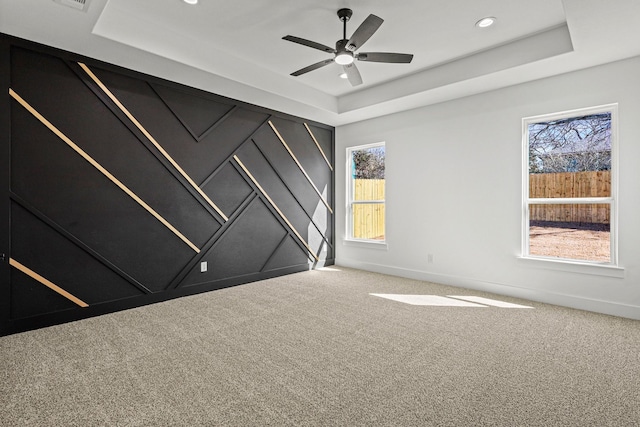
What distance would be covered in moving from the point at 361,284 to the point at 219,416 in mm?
3093

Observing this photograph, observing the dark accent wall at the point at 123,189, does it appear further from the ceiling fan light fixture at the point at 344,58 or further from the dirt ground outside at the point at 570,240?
the dirt ground outside at the point at 570,240

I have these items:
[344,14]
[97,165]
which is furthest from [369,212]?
[97,165]

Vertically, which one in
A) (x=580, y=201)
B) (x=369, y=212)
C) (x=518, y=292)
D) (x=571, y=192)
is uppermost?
(x=571, y=192)

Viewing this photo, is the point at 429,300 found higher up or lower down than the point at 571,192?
lower down

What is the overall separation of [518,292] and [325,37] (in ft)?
12.1

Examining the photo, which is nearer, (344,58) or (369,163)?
(344,58)

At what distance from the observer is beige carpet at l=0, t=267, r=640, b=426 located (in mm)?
1781

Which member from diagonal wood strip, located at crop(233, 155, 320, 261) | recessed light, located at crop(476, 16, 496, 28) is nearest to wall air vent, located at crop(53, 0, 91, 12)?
diagonal wood strip, located at crop(233, 155, 320, 261)

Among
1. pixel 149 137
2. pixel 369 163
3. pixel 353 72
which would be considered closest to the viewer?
pixel 353 72

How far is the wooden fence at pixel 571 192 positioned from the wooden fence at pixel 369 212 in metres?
2.19

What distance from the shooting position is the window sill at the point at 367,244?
213 inches

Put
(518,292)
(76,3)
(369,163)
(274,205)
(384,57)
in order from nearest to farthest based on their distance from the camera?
(76,3), (384,57), (518,292), (274,205), (369,163)

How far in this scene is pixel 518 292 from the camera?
157 inches

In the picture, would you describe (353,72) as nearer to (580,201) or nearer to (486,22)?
A: (486,22)
